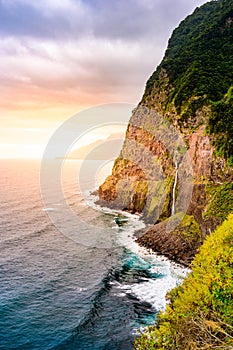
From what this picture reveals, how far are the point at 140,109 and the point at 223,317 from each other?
76272mm

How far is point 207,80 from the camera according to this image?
65812mm

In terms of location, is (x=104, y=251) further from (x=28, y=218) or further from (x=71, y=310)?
(x=28, y=218)

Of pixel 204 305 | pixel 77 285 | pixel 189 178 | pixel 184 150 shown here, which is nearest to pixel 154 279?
pixel 77 285

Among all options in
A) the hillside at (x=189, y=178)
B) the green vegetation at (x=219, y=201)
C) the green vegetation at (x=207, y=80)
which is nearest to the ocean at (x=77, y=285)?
the hillside at (x=189, y=178)

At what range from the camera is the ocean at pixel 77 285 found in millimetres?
28703

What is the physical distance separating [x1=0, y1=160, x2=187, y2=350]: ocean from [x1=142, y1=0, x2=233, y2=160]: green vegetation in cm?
2299

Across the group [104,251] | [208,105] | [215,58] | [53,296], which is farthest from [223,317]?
[215,58]

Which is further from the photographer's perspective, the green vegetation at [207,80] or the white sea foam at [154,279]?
the green vegetation at [207,80]

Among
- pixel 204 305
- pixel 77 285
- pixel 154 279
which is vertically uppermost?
pixel 204 305

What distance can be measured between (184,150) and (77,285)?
3590 cm

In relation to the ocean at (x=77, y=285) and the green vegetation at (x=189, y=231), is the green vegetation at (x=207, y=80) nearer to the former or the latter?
the green vegetation at (x=189, y=231)

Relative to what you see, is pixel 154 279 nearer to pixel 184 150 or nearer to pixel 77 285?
pixel 77 285

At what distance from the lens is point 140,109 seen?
91188mm

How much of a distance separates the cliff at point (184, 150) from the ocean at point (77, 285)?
6.69 meters
